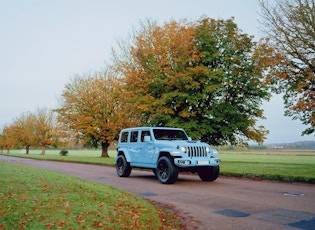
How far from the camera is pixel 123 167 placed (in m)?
15.3

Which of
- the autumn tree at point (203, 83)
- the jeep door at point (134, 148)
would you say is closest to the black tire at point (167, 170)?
the jeep door at point (134, 148)

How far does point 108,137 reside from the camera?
3834 cm

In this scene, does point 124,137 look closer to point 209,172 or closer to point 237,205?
point 209,172

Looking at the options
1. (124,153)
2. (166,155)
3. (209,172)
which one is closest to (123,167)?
(124,153)

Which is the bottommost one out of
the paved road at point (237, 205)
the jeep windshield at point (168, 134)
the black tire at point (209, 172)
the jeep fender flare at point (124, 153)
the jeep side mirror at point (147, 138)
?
the paved road at point (237, 205)

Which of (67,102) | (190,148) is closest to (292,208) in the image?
(190,148)

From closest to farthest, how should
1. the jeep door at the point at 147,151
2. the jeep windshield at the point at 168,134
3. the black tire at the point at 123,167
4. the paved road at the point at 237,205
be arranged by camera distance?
the paved road at the point at 237,205
the jeep door at the point at 147,151
the jeep windshield at the point at 168,134
the black tire at the point at 123,167

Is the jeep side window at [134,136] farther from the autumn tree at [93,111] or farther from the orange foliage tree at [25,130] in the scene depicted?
the orange foliage tree at [25,130]

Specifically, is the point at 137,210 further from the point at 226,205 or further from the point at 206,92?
the point at 206,92

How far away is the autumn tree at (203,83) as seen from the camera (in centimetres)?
2207

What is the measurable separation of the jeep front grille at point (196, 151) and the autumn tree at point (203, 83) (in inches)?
359

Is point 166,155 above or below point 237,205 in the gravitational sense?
above

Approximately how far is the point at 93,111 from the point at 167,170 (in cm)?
2809

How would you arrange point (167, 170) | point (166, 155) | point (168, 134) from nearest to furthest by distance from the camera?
point (167, 170) → point (166, 155) → point (168, 134)
